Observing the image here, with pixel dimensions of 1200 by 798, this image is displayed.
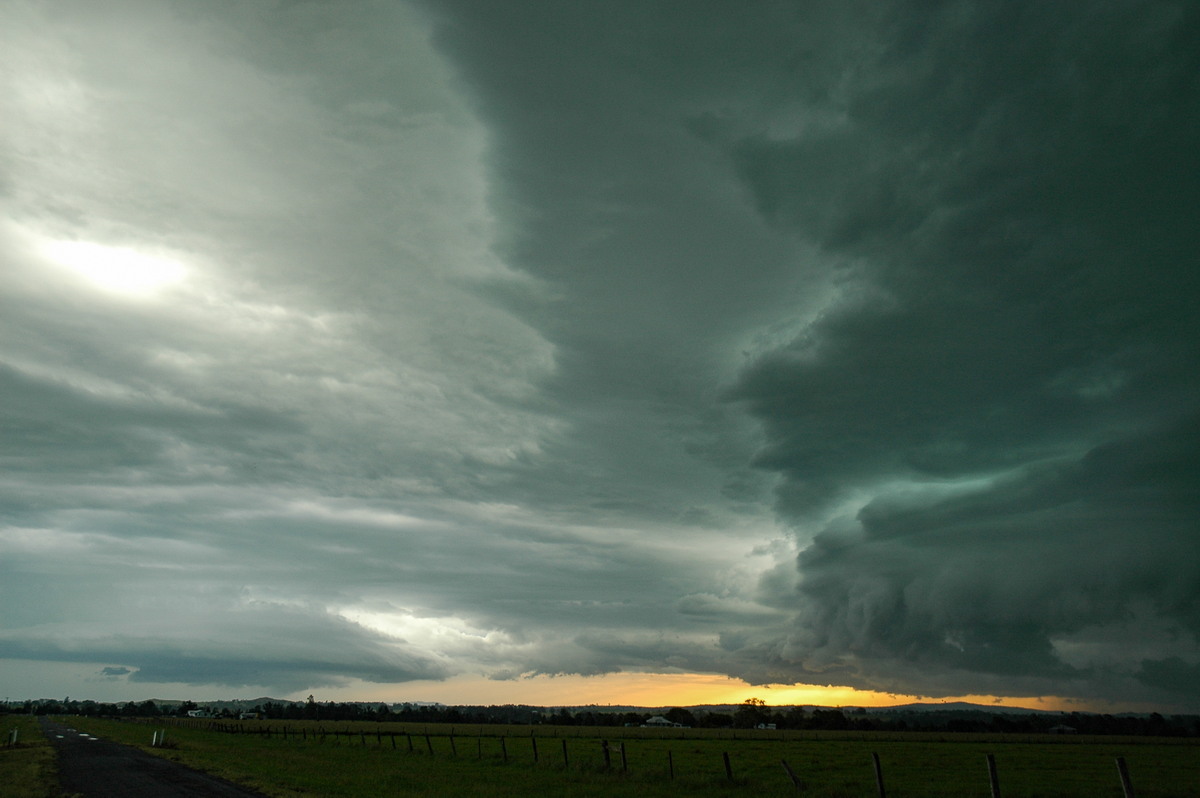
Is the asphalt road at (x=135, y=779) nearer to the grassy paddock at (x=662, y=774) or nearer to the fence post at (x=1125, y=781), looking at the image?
the grassy paddock at (x=662, y=774)

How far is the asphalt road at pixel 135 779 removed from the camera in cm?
3098

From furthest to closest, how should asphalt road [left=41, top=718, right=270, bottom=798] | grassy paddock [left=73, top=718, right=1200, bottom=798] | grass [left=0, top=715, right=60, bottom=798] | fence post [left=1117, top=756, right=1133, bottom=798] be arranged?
grassy paddock [left=73, top=718, right=1200, bottom=798], asphalt road [left=41, top=718, right=270, bottom=798], grass [left=0, top=715, right=60, bottom=798], fence post [left=1117, top=756, right=1133, bottom=798]

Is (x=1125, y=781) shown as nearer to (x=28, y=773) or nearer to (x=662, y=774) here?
(x=662, y=774)

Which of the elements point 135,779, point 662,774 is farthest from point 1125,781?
point 135,779

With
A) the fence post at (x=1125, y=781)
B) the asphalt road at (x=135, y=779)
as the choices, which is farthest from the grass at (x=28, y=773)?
the fence post at (x=1125, y=781)

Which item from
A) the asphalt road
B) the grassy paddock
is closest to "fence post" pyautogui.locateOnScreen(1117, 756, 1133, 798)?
the grassy paddock

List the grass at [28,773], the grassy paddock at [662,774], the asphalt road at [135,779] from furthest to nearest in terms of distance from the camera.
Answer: the grassy paddock at [662,774] < the asphalt road at [135,779] < the grass at [28,773]

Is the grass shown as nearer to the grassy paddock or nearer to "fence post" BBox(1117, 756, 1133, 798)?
the grassy paddock

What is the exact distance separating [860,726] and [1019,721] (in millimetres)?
54804

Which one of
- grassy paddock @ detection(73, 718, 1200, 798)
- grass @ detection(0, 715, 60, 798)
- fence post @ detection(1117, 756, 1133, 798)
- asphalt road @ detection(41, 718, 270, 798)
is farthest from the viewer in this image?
grassy paddock @ detection(73, 718, 1200, 798)

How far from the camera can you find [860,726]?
577ft

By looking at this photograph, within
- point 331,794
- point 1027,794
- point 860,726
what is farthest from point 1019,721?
point 331,794

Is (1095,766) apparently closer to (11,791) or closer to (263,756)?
(263,756)

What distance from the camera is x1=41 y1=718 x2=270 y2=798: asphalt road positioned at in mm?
30984
